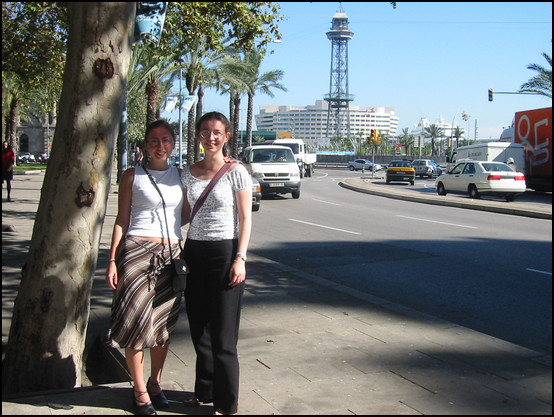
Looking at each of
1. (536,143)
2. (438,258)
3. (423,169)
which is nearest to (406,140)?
(423,169)

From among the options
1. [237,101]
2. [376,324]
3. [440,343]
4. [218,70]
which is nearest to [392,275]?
[376,324]

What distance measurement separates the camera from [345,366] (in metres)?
4.77

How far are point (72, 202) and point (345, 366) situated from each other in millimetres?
2269

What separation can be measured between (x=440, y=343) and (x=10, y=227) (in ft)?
33.7

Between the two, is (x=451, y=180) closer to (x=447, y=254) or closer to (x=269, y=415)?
(x=447, y=254)

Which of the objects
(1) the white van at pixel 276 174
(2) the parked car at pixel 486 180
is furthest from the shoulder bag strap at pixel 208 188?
(2) the parked car at pixel 486 180

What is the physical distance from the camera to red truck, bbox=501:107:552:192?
28344 millimetres

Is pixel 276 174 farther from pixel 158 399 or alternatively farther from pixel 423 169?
pixel 423 169

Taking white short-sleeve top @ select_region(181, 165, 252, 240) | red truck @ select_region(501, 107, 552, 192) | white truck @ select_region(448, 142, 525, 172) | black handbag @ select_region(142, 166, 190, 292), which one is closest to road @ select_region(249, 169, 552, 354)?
white short-sleeve top @ select_region(181, 165, 252, 240)

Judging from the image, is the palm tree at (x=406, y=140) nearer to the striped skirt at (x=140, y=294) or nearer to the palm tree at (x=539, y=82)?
the palm tree at (x=539, y=82)

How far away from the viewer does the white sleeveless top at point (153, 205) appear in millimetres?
3852

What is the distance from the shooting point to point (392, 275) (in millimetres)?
9156

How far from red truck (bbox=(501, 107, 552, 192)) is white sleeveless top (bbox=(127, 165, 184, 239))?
26.7 meters

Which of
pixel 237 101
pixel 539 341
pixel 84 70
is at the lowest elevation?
pixel 539 341
